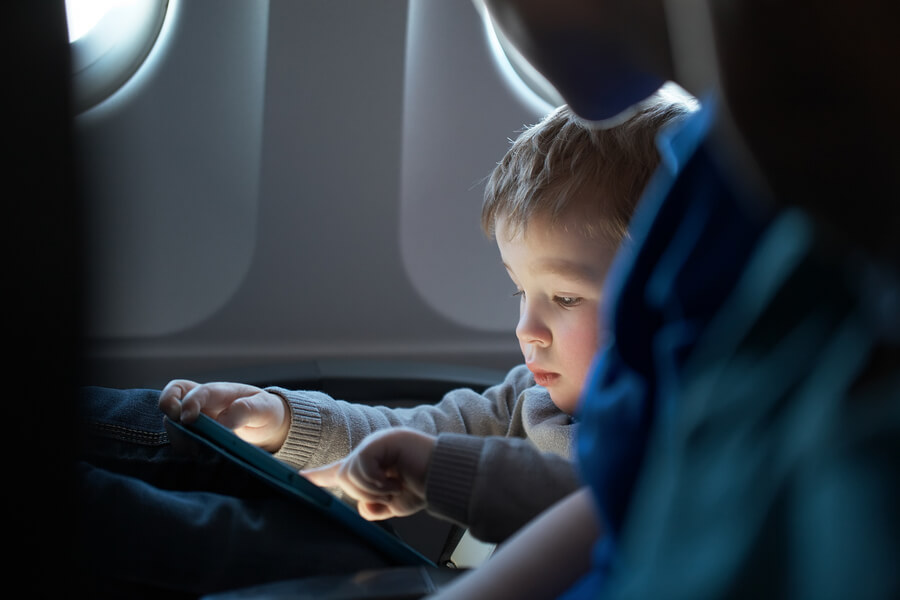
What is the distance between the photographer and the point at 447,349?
1447 mm

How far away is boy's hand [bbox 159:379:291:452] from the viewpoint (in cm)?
85

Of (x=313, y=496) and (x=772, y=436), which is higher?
(x=772, y=436)

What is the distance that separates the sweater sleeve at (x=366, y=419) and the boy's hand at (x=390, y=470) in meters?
0.32

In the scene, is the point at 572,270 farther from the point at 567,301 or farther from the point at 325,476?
the point at 325,476

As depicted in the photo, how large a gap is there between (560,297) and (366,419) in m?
0.30

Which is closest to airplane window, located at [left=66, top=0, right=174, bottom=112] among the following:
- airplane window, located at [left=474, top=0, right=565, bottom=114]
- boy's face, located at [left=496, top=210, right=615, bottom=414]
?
airplane window, located at [left=474, top=0, right=565, bottom=114]

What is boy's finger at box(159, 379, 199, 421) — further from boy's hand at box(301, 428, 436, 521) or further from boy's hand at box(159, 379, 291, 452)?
boy's hand at box(301, 428, 436, 521)

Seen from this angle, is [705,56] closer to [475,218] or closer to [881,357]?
[881,357]

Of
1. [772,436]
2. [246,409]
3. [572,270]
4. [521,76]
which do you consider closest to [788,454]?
[772,436]

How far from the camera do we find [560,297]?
83 cm

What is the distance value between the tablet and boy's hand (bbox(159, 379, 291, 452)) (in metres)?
0.26

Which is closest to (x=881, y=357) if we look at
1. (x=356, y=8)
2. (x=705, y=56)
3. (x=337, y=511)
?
(x=705, y=56)

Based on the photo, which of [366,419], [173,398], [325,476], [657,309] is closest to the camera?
[657,309]

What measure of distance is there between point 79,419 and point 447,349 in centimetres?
122
